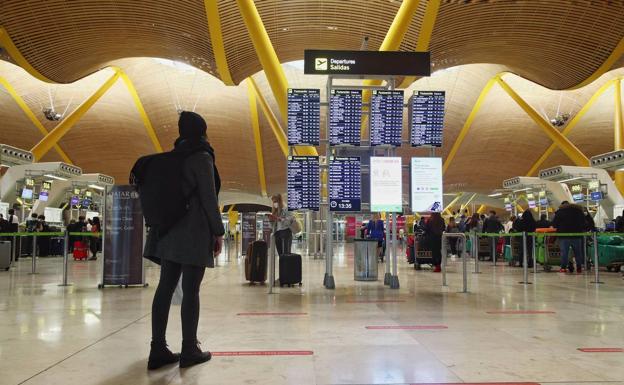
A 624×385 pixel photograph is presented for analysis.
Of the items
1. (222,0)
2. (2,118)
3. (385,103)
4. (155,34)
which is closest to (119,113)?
(2,118)

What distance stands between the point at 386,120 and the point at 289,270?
3.10 m

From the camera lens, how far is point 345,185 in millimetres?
9234

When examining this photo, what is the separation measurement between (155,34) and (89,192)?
14.0 m

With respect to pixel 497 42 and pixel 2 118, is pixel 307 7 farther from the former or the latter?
pixel 2 118

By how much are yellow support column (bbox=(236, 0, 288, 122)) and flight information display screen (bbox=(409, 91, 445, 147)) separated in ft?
27.1

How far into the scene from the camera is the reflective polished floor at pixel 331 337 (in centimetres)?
332

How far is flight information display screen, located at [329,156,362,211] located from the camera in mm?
9195

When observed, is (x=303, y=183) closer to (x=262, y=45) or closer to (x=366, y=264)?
(x=366, y=264)

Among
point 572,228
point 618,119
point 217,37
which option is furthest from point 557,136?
point 572,228

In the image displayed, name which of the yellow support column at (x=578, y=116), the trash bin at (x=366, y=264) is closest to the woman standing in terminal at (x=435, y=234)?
the trash bin at (x=366, y=264)

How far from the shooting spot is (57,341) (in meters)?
4.41

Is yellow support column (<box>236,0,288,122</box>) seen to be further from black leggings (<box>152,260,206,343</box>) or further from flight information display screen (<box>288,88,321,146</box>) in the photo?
black leggings (<box>152,260,206,343</box>)

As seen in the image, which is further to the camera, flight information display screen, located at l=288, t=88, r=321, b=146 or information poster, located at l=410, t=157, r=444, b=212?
flight information display screen, located at l=288, t=88, r=321, b=146

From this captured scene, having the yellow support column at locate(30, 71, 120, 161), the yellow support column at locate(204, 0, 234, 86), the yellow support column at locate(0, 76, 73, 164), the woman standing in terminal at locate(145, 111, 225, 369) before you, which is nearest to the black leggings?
the woman standing in terminal at locate(145, 111, 225, 369)
